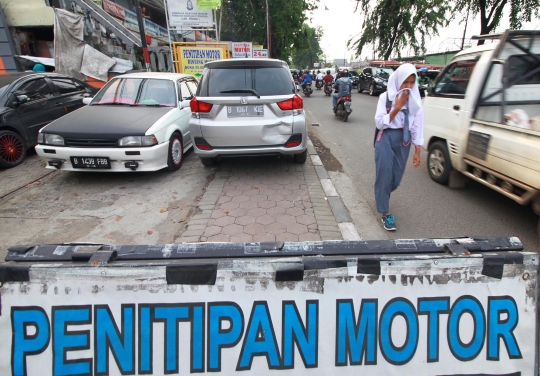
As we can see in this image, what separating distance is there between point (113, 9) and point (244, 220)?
1644 cm

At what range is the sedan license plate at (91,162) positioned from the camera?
15.2 feet

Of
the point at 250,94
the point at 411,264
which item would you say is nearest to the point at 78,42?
the point at 250,94

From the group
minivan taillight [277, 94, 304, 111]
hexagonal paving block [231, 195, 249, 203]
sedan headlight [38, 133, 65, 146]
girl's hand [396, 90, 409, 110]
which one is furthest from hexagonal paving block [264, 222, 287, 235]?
sedan headlight [38, 133, 65, 146]

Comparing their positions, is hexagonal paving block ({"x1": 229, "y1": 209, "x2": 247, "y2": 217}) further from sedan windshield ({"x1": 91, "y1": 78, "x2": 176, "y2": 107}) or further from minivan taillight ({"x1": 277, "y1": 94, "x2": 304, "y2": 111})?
sedan windshield ({"x1": 91, "y1": 78, "x2": 176, "y2": 107})

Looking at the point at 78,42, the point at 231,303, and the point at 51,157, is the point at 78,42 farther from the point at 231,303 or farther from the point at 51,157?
the point at 231,303

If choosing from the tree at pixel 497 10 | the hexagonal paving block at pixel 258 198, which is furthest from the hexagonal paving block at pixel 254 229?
the tree at pixel 497 10

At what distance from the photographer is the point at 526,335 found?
4.61 feet

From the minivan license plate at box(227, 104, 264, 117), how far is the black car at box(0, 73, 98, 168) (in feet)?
14.1

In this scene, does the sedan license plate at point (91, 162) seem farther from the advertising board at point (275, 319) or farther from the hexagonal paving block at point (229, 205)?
the advertising board at point (275, 319)

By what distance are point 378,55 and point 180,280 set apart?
A: 36.1 meters

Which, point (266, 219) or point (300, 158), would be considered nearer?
point (266, 219)

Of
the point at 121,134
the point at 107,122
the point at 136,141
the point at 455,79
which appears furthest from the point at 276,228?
the point at 455,79

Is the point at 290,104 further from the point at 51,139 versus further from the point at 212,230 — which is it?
the point at 51,139

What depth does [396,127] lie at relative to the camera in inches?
129
